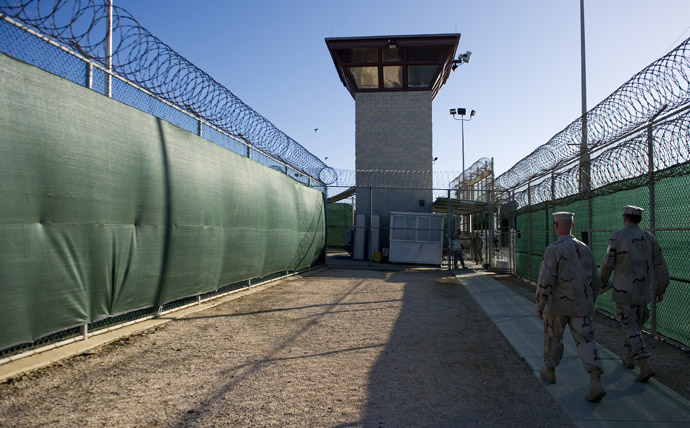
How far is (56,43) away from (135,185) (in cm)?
164

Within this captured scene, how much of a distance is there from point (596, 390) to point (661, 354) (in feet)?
6.41

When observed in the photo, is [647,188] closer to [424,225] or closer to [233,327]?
[233,327]

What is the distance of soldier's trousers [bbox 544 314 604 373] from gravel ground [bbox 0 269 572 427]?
0.35m

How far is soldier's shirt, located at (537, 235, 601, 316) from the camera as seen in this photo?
393cm

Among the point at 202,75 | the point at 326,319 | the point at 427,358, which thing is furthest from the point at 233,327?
the point at 202,75

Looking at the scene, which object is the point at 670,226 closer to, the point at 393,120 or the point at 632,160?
the point at 632,160

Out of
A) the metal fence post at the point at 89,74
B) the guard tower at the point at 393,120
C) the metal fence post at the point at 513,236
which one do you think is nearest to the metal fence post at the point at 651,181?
the metal fence post at the point at 89,74

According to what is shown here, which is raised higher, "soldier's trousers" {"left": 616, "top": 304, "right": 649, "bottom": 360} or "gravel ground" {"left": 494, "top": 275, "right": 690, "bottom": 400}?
"soldier's trousers" {"left": 616, "top": 304, "right": 649, "bottom": 360}

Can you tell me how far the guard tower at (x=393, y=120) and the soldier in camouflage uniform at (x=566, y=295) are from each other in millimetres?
15453

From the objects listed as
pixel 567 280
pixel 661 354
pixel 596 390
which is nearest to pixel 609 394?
pixel 596 390

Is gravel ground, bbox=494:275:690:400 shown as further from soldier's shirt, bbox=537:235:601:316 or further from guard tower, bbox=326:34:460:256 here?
guard tower, bbox=326:34:460:256

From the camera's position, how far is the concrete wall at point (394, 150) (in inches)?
781

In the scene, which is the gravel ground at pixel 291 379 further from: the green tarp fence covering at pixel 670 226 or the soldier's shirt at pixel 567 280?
the green tarp fence covering at pixel 670 226

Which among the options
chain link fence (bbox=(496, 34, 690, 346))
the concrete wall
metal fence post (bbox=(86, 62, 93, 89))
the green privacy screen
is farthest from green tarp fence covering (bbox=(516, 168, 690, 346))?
the concrete wall
